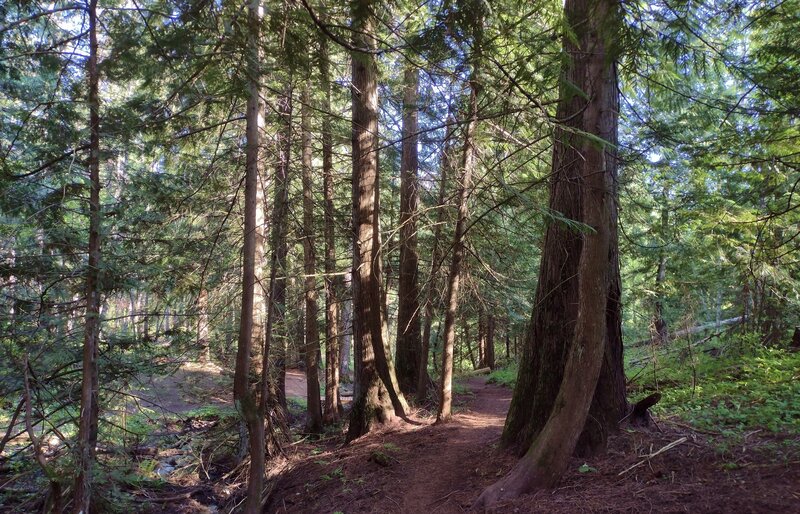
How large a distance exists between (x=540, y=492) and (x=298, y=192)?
223 inches

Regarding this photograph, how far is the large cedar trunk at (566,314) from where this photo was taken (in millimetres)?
5254

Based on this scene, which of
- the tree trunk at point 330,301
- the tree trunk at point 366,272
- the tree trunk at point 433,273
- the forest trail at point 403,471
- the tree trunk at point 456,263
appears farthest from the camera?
the tree trunk at point 330,301

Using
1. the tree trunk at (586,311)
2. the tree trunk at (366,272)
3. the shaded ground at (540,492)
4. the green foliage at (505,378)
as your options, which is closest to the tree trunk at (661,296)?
the shaded ground at (540,492)

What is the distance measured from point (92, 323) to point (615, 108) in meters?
6.51

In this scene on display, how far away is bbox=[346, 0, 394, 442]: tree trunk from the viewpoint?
27.5 feet

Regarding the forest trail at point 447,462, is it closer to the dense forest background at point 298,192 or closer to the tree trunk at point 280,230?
the dense forest background at point 298,192

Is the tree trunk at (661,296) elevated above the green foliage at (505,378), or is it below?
above

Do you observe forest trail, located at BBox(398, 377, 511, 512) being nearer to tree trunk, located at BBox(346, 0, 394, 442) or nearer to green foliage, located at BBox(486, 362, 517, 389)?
tree trunk, located at BBox(346, 0, 394, 442)

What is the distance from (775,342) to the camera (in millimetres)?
9195

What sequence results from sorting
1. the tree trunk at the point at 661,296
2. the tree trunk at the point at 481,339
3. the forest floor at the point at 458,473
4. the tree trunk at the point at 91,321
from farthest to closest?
1. the tree trunk at the point at 481,339
2. the tree trunk at the point at 661,296
3. the tree trunk at the point at 91,321
4. the forest floor at the point at 458,473

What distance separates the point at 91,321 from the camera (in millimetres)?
Answer: 5539

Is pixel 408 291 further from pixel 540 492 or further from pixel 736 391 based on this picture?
pixel 540 492

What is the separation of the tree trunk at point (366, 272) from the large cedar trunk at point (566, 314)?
3.07m

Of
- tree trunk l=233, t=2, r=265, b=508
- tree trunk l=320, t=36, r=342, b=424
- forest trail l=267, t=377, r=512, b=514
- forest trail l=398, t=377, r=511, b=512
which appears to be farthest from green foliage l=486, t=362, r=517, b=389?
tree trunk l=233, t=2, r=265, b=508
